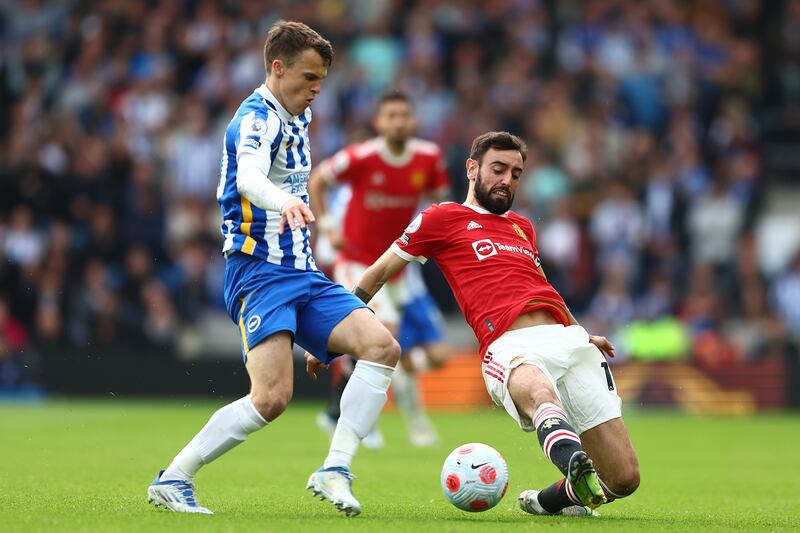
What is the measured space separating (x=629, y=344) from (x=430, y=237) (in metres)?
11.8

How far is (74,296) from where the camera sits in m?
19.6

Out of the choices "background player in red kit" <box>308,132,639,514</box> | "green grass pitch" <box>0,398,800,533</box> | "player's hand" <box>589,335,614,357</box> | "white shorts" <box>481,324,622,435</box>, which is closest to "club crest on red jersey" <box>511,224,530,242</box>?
"background player in red kit" <box>308,132,639,514</box>

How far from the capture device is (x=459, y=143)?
19.8 metres

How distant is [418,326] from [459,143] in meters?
6.96

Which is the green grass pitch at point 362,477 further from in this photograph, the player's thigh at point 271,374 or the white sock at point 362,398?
the player's thigh at point 271,374

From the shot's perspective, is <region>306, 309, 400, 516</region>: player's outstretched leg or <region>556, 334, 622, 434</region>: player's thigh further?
<region>556, 334, 622, 434</region>: player's thigh

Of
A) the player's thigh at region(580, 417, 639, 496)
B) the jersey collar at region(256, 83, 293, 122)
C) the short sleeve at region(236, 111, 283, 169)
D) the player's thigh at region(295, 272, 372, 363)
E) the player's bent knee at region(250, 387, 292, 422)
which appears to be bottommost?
the player's thigh at region(580, 417, 639, 496)

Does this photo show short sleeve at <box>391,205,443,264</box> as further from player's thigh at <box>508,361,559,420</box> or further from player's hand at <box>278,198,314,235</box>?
player's hand at <box>278,198,314,235</box>

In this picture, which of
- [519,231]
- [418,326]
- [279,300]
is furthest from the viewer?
[418,326]

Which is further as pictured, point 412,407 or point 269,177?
point 412,407

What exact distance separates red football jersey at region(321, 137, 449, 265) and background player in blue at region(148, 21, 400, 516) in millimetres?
5347

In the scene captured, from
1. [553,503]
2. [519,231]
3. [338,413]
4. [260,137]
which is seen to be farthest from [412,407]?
[260,137]

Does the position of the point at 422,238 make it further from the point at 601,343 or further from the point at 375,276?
the point at 601,343

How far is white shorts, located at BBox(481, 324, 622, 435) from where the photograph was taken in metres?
7.06
